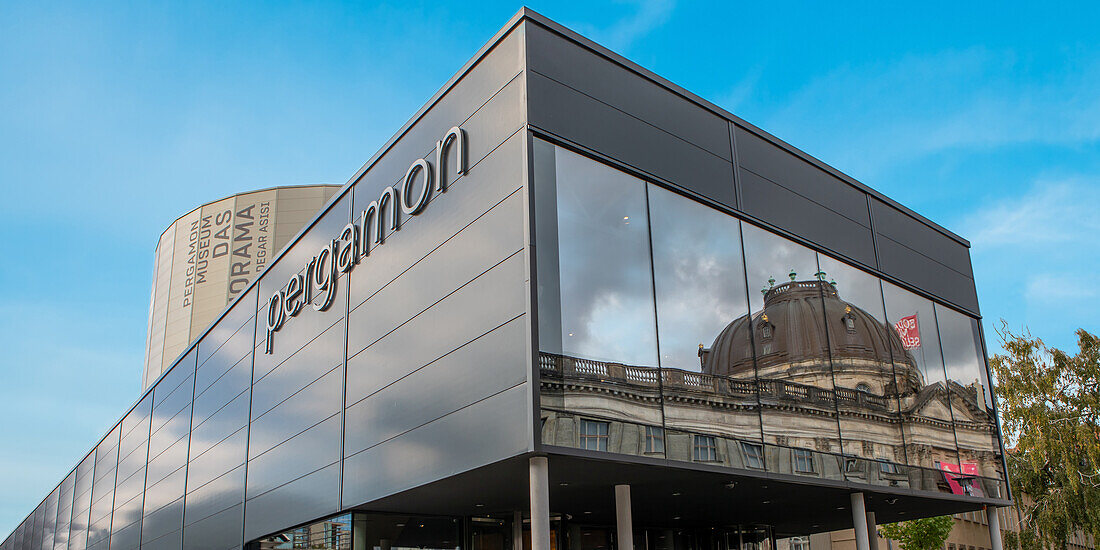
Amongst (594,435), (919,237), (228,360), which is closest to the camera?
(594,435)

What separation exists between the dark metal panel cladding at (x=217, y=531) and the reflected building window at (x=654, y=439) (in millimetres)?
15506

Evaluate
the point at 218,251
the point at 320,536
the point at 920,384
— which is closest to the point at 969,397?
the point at 920,384

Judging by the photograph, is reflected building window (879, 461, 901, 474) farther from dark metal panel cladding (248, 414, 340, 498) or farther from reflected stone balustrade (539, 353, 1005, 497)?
dark metal panel cladding (248, 414, 340, 498)

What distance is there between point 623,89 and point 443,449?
26.6 ft

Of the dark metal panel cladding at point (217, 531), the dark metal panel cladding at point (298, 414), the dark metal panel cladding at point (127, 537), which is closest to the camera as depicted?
the dark metal panel cladding at point (298, 414)

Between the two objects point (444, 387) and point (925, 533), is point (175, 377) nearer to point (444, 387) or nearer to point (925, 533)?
point (444, 387)

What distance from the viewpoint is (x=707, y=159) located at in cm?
1980

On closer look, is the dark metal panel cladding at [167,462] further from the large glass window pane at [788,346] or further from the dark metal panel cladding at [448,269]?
the large glass window pane at [788,346]

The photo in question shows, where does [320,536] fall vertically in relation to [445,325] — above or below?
below

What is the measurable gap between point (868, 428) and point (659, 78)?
32.4ft

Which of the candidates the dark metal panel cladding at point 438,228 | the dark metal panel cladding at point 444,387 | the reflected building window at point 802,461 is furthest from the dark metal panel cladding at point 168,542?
the reflected building window at point 802,461

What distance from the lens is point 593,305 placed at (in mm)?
16047

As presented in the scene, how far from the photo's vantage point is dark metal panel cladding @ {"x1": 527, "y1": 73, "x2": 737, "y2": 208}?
16484 mm

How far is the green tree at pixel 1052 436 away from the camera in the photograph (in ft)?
134
